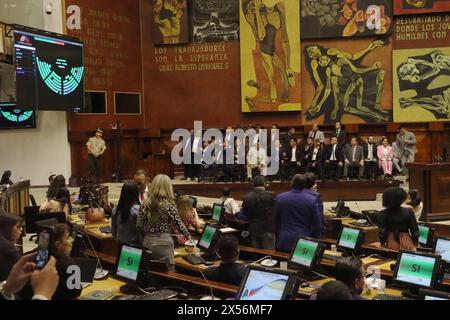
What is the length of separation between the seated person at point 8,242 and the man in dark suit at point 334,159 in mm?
10300

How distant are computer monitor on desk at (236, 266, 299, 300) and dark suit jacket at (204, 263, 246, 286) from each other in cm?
55

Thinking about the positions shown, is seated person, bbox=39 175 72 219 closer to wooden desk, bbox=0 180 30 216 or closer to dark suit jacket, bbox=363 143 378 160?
wooden desk, bbox=0 180 30 216

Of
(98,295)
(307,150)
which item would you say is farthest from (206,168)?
(98,295)

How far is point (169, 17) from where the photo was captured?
56.6 ft

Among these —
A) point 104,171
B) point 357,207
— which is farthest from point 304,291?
point 104,171

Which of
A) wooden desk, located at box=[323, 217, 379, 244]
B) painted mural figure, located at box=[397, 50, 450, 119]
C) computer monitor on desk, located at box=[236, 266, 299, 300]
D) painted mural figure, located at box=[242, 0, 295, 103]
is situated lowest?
wooden desk, located at box=[323, 217, 379, 244]

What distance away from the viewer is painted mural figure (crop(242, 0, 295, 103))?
16.8 m

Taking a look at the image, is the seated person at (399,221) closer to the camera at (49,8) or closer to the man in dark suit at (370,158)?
the man in dark suit at (370,158)

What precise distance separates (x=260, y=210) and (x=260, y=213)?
5cm

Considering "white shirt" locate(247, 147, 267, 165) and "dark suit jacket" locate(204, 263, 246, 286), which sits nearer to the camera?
"dark suit jacket" locate(204, 263, 246, 286)

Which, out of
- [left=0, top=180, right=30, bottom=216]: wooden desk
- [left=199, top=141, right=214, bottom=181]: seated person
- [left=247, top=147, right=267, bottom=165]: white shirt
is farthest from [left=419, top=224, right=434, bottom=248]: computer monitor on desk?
[left=199, top=141, right=214, bottom=181]: seated person

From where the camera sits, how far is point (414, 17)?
1638 cm

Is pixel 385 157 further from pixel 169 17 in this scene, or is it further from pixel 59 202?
pixel 59 202
